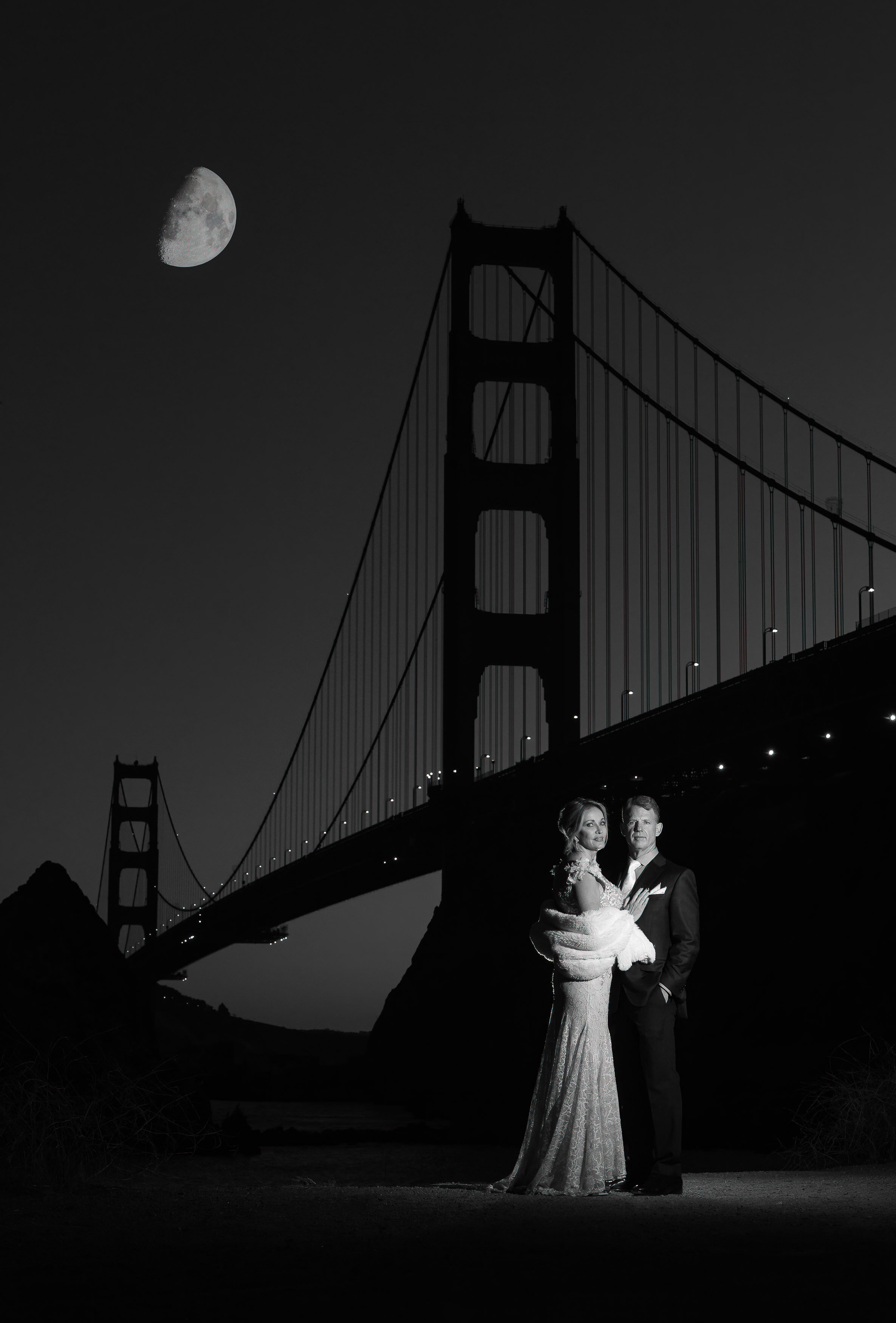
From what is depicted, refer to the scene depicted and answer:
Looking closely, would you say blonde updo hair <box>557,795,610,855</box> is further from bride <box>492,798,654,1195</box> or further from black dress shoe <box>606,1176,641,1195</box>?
black dress shoe <box>606,1176,641,1195</box>

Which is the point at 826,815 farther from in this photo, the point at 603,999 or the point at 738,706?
the point at 603,999

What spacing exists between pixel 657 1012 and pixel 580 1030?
0.99 ft

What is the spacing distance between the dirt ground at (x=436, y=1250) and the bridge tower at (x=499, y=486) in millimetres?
31825

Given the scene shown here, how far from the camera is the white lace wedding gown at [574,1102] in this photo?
20.9 ft

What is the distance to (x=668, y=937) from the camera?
256 inches

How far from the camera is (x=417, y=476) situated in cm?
4753

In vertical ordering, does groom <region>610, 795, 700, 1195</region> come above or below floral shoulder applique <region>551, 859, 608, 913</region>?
below

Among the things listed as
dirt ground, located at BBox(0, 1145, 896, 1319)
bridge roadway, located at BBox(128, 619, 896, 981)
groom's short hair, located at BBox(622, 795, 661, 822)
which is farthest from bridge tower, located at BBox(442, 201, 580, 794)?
dirt ground, located at BBox(0, 1145, 896, 1319)

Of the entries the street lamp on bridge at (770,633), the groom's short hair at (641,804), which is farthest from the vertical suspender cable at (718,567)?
the groom's short hair at (641,804)

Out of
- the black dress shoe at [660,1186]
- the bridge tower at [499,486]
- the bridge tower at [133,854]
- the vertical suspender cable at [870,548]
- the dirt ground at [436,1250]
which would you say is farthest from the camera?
the bridge tower at [133,854]

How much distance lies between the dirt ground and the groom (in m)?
0.24

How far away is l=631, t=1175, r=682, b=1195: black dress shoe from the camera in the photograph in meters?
6.30

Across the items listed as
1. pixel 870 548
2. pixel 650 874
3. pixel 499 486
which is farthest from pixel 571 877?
pixel 499 486

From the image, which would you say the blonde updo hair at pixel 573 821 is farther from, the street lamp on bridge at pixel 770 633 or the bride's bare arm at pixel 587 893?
the street lamp on bridge at pixel 770 633
